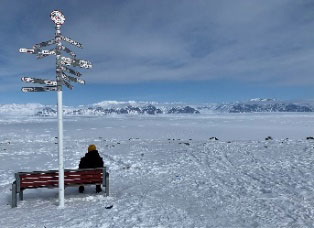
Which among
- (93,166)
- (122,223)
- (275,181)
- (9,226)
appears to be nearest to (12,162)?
(93,166)

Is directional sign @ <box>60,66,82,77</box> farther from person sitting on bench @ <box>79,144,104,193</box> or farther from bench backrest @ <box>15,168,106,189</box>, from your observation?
bench backrest @ <box>15,168,106,189</box>

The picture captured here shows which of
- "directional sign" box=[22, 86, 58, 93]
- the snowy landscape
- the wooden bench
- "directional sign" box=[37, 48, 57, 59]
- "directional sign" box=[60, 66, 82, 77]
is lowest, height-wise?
the snowy landscape

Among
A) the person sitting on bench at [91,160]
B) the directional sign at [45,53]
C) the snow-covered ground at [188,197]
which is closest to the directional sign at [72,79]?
the directional sign at [45,53]

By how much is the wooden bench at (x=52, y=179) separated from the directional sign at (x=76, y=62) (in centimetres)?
332

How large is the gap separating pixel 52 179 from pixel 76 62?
3726 mm

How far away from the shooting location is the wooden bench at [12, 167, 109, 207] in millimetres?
8883

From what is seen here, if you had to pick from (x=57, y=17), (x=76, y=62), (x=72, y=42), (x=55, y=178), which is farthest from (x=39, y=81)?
(x=55, y=178)

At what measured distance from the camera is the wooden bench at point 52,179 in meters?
8.88

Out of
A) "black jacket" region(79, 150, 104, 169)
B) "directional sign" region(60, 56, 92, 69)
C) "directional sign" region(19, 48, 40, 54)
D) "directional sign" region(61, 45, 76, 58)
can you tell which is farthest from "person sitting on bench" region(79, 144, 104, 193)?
"directional sign" region(19, 48, 40, 54)

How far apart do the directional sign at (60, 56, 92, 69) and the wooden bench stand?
3.32m

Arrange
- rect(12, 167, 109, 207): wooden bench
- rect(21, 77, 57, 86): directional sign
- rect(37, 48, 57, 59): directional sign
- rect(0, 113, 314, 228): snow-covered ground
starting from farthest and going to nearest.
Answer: rect(12, 167, 109, 207): wooden bench → rect(37, 48, 57, 59): directional sign → rect(21, 77, 57, 86): directional sign → rect(0, 113, 314, 228): snow-covered ground

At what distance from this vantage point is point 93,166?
10250mm

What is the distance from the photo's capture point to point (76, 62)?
27.9 feet

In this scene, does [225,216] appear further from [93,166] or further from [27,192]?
[27,192]
